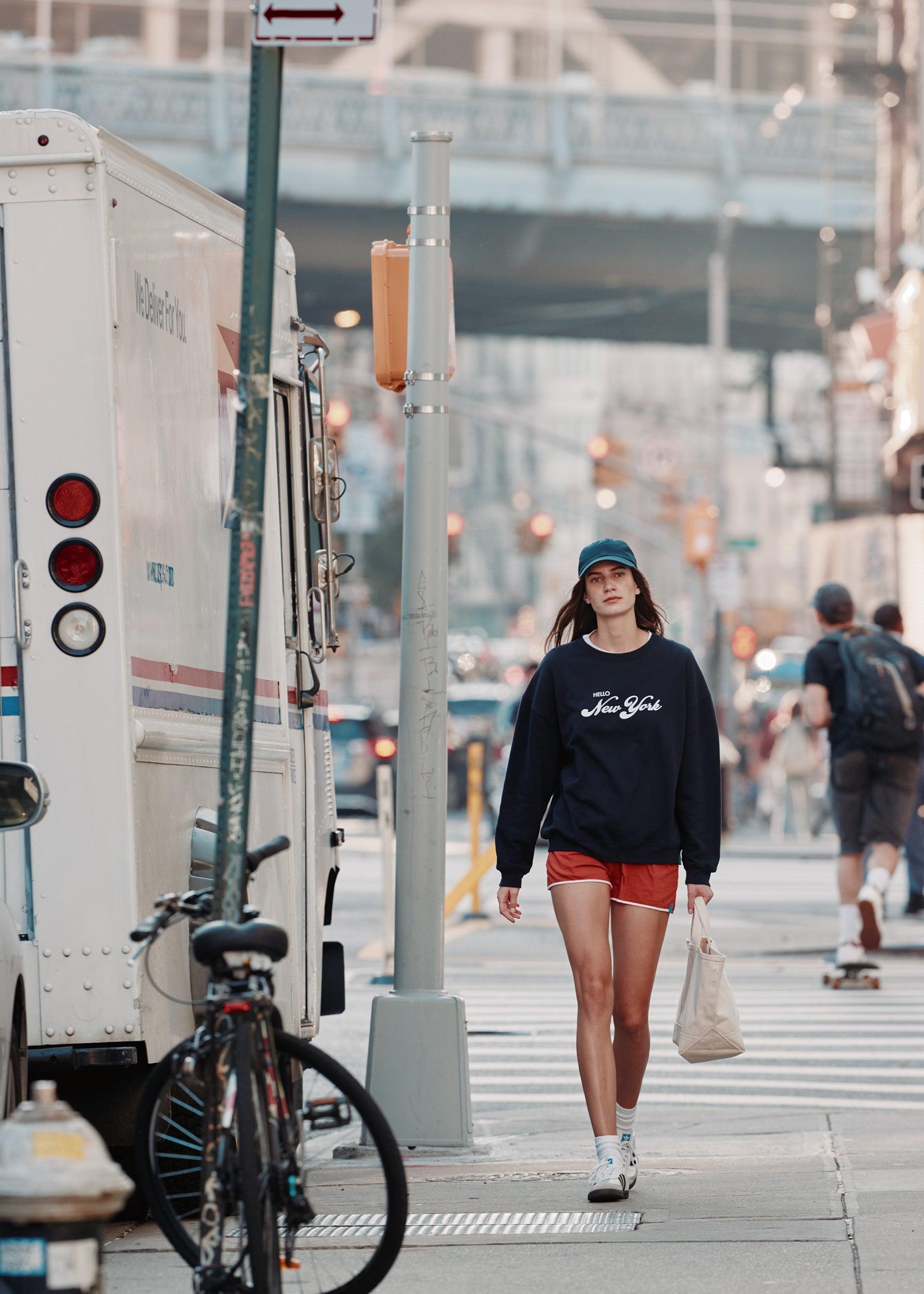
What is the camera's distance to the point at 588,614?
6.85m

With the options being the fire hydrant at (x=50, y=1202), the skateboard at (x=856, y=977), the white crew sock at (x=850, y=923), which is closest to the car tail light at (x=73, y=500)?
the fire hydrant at (x=50, y=1202)

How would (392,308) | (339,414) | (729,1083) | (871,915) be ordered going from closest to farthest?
(392,308) < (729,1083) < (871,915) < (339,414)

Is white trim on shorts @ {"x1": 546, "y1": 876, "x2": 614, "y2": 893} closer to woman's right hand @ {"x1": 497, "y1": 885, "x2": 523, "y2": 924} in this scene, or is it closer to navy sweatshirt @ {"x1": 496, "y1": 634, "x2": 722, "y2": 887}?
navy sweatshirt @ {"x1": 496, "y1": 634, "x2": 722, "y2": 887}

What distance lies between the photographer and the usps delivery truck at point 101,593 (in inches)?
218

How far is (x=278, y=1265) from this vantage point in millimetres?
4367

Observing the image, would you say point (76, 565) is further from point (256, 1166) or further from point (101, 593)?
point (256, 1166)

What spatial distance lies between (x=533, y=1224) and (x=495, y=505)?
129109 mm

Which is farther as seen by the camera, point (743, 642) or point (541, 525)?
point (743, 642)

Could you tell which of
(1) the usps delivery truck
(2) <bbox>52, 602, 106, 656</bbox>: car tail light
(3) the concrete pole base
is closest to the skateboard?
(3) the concrete pole base

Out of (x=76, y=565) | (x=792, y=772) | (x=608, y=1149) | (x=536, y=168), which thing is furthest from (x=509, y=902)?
(x=536, y=168)

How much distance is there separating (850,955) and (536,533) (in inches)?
1118

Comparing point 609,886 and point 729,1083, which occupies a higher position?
point 609,886

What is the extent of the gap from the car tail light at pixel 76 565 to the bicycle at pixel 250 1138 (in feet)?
4.07

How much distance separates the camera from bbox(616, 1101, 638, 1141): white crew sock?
257 inches
